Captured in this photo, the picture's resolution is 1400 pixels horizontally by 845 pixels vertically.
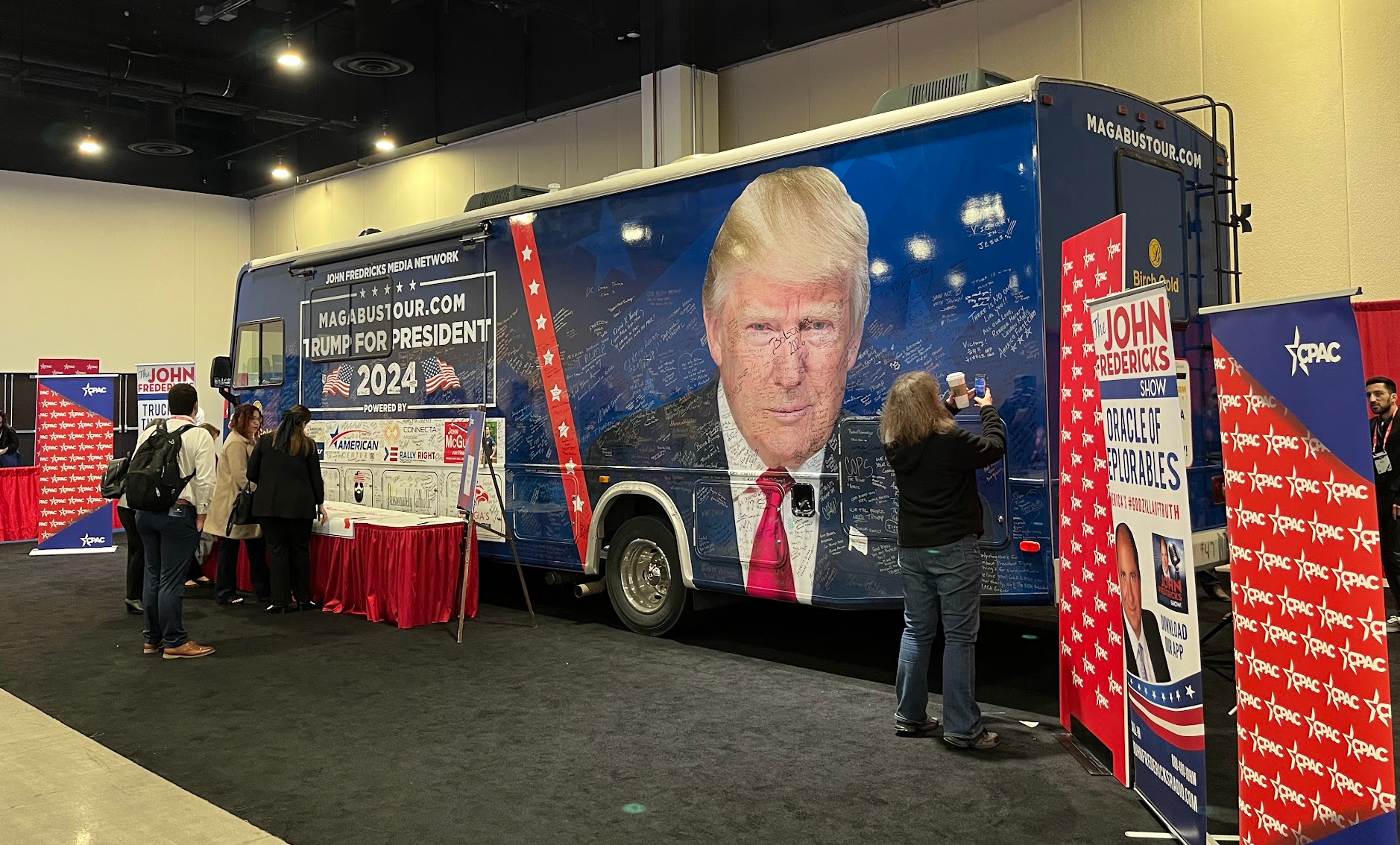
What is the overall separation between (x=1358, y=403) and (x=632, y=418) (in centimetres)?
484

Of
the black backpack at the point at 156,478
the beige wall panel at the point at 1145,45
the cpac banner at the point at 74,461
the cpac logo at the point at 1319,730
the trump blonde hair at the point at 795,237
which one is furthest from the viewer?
the cpac banner at the point at 74,461

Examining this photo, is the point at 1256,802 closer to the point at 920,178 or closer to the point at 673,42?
the point at 920,178

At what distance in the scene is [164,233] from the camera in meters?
19.9

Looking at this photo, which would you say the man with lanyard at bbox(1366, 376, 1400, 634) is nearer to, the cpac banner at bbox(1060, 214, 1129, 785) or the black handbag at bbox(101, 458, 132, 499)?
the cpac banner at bbox(1060, 214, 1129, 785)

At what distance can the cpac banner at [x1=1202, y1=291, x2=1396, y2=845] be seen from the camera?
284 cm

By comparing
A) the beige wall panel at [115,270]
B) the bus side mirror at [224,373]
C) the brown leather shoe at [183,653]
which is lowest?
the brown leather shoe at [183,653]

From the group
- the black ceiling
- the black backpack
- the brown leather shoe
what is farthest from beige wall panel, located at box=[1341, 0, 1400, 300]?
the brown leather shoe

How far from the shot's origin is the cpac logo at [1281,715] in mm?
3055

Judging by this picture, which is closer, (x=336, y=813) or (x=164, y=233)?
(x=336, y=813)

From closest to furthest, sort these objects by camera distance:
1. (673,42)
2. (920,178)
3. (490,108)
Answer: (920,178), (673,42), (490,108)

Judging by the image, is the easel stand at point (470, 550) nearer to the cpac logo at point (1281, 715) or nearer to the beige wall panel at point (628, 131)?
the cpac logo at point (1281, 715)

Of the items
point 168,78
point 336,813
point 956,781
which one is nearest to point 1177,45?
point 956,781

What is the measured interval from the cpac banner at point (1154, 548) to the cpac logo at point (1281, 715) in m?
0.27

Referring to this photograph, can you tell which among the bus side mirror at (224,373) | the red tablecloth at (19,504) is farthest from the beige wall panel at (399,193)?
the bus side mirror at (224,373)
